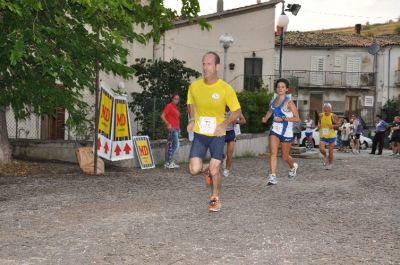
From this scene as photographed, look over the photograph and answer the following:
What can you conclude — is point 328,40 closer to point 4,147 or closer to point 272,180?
point 4,147

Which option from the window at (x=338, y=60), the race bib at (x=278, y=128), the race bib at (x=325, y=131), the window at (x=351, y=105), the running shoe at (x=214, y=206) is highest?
the window at (x=338, y=60)

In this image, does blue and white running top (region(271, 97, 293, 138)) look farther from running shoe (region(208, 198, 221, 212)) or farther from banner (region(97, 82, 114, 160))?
banner (region(97, 82, 114, 160))

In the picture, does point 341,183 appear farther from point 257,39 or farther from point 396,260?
point 257,39

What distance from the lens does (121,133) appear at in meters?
13.1

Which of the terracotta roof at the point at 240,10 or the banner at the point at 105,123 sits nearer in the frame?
the banner at the point at 105,123

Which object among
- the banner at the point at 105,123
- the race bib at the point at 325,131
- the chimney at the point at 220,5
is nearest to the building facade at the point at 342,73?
the chimney at the point at 220,5

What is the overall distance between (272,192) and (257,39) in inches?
1003

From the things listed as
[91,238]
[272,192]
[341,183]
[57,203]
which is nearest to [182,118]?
[341,183]

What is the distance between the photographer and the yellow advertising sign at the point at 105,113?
468 inches

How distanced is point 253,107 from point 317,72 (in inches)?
1183

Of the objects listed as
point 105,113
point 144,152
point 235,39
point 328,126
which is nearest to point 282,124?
point 105,113

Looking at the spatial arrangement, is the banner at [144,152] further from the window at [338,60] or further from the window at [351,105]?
the window at [338,60]

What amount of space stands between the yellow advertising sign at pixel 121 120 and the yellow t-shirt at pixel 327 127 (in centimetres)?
493

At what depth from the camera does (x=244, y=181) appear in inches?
461
